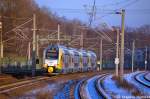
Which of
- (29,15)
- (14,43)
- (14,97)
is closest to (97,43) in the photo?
(29,15)

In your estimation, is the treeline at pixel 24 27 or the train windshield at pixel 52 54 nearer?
the train windshield at pixel 52 54

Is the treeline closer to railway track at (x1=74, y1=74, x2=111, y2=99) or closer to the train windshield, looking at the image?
the train windshield

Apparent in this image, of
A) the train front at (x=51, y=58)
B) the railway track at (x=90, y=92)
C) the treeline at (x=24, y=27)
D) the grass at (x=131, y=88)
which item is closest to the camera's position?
the railway track at (x=90, y=92)

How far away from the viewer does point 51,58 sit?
155 ft

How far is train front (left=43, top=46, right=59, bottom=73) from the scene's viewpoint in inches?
1847

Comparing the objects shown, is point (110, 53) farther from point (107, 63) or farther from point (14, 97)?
point (14, 97)

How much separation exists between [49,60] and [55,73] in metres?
1.91

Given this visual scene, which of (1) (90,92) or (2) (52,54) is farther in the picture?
(2) (52,54)

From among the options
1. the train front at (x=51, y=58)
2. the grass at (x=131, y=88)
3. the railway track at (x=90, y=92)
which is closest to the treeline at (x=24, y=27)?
the train front at (x=51, y=58)

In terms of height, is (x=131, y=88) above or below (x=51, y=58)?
below

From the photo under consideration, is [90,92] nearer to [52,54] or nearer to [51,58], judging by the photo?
[52,54]

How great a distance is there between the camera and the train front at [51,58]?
1847 inches

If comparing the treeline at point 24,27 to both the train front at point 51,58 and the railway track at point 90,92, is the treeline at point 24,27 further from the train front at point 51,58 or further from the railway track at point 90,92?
the railway track at point 90,92

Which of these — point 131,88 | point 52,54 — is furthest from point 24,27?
point 131,88
